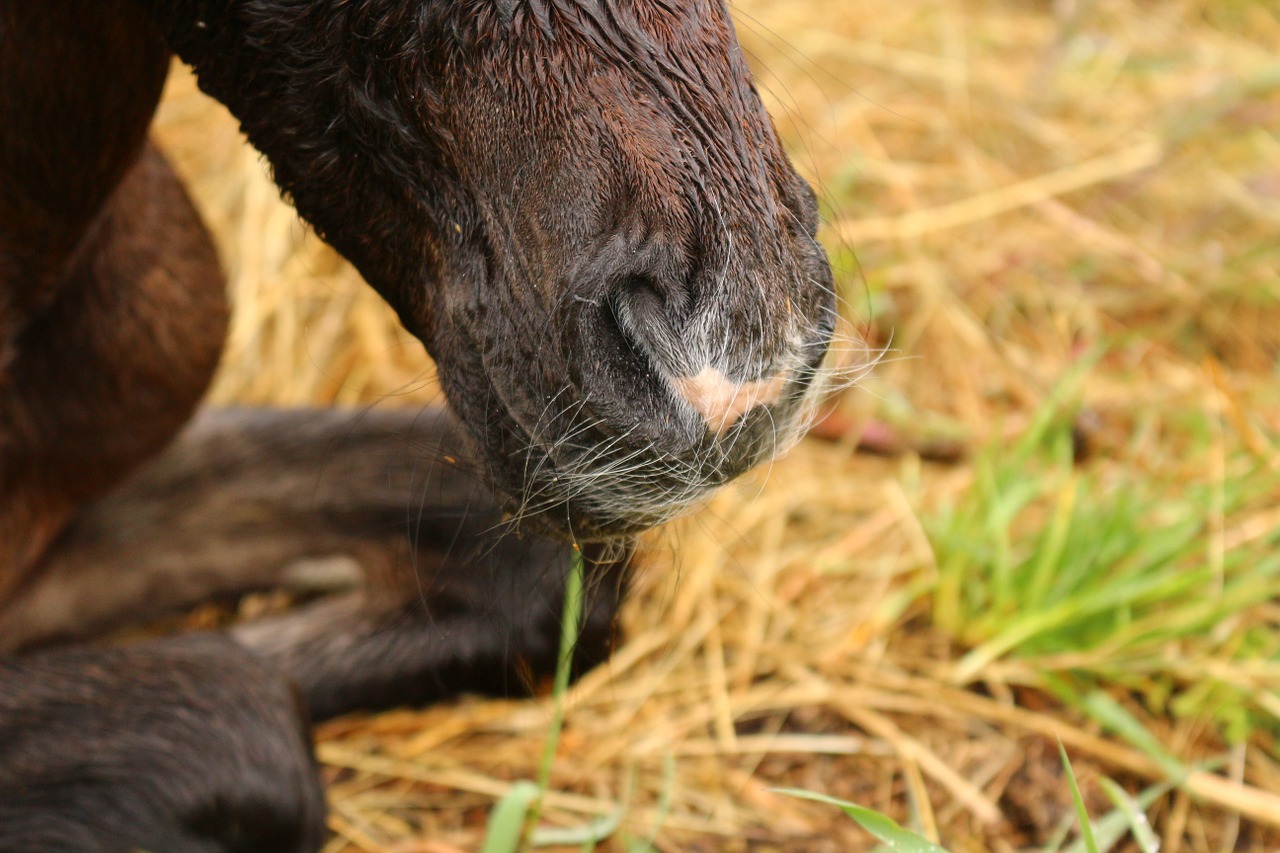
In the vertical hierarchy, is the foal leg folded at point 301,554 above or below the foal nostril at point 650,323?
below

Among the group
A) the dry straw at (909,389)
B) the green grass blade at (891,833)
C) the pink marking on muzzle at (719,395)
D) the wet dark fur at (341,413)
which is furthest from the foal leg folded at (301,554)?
the pink marking on muzzle at (719,395)

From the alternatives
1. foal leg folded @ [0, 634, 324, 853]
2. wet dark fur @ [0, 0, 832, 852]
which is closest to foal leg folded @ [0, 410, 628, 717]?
wet dark fur @ [0, 0, 832, 852]

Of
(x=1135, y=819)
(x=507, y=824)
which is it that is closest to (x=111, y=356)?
(x=507, y=824)

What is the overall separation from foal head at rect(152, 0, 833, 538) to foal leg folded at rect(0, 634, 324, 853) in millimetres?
688

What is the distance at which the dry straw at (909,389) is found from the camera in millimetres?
2057

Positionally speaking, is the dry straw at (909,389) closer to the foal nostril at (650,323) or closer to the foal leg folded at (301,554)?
the foal leg folded at (301,554)

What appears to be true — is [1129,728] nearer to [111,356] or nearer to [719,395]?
[719,395]

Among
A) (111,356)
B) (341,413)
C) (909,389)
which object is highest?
(111,356)

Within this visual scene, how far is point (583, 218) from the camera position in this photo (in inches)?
42.9

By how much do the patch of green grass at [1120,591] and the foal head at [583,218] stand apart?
1223 mm

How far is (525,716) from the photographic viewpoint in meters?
2.26

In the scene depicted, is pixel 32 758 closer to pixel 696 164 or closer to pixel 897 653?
pixel 696 164

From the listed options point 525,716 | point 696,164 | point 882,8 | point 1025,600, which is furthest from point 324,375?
point 882,8

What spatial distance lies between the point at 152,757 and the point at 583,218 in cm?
102
